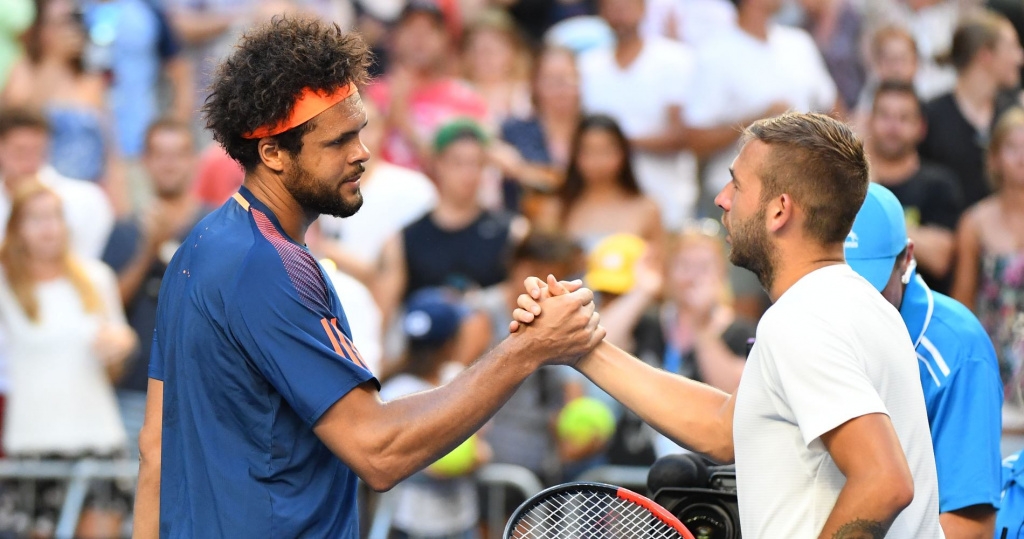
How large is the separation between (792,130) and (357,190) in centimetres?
120

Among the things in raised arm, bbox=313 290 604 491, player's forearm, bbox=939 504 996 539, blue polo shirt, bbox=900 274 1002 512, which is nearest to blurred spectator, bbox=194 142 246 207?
raised arm, bbox=313 290 604 491

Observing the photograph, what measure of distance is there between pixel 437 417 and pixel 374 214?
16.5 ft

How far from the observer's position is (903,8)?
31.6ft

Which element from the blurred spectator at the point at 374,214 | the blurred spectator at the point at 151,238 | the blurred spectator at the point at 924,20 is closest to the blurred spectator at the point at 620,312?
the blurred spectator at the point at 374,214

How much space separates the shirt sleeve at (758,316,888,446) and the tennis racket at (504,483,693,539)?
61 centimetres

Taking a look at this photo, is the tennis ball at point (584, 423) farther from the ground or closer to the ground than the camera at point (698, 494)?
closer to the ground

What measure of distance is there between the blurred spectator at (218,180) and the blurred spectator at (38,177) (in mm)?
654

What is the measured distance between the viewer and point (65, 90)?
9.38 meters

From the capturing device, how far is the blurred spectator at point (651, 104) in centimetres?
888

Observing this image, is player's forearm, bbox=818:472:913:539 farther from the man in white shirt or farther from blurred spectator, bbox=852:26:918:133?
blurred spectator, bbox=852:26:918:133

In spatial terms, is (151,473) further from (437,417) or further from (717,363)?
(717,363)

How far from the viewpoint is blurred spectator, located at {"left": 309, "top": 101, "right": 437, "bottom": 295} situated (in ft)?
26.6

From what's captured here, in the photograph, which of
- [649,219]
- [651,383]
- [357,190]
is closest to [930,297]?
[651,383]

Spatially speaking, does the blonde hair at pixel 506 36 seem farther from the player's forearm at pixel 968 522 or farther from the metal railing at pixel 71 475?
the player's forearm at pixel 968 522
